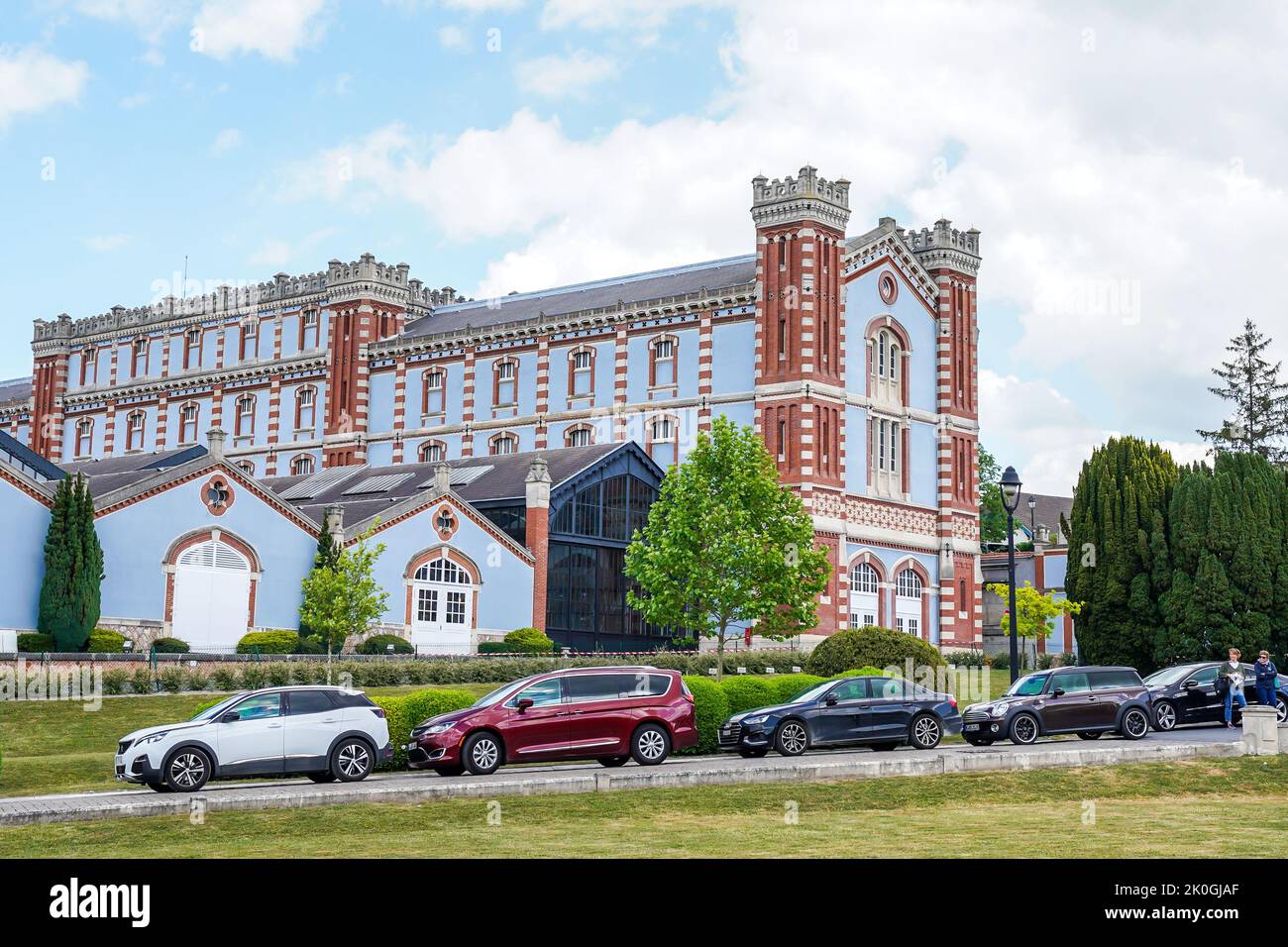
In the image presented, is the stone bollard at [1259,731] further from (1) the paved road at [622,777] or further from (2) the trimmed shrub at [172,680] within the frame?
(2) the trimmed shrub at [172,680]

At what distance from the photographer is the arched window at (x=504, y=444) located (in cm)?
6888

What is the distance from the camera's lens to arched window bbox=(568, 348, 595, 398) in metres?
67.1

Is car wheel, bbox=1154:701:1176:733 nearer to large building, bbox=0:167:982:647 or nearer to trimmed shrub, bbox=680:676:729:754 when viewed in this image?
trimmed shrub, bbox=680:676:729:754

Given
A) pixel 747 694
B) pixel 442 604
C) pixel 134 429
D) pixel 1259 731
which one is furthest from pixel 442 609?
pixel 134 429

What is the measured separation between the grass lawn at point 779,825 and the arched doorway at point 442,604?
2947cm

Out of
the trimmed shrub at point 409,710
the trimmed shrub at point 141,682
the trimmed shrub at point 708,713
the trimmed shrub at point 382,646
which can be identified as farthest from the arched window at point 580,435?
the trimmed shrub at point 409,710

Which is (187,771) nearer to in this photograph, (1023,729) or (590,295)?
(1023,729)

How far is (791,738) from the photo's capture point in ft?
84.5

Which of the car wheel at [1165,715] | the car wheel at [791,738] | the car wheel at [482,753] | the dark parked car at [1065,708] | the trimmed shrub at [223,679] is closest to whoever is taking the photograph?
the car wheel at [482,753]

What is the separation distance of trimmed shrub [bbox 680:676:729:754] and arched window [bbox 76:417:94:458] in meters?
66.6
